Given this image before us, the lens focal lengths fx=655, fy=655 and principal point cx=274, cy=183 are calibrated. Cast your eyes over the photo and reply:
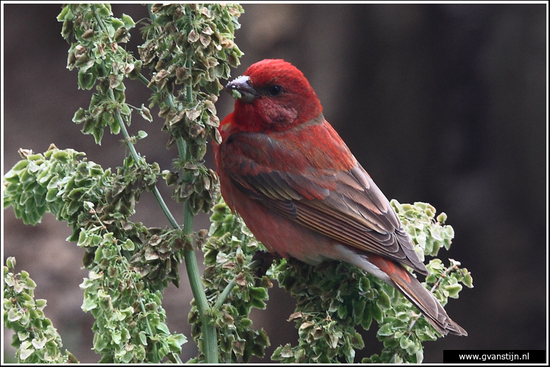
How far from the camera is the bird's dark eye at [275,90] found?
2.68 metres

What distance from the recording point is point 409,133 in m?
5.14

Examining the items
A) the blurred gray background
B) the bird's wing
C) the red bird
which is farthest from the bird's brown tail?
the blurred gray background

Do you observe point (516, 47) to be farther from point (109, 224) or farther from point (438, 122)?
point (109, 224)

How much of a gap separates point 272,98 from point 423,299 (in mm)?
1093

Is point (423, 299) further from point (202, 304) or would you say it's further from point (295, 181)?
point (295, 181)

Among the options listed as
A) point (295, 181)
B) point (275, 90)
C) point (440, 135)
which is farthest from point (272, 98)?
point (440, 135)

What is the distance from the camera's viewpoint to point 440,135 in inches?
194

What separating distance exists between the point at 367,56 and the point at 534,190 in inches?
67.2

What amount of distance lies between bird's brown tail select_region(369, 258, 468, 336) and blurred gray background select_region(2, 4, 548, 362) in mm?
2135

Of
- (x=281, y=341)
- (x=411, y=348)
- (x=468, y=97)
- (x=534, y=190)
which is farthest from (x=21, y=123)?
(x=411, y=348)

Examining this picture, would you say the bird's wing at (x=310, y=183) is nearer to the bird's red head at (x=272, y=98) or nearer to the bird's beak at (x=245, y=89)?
the bird's red head at (x=272, y=98)

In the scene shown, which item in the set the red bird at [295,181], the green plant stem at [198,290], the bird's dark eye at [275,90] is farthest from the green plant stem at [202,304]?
the bird's dark eye at [275,90]

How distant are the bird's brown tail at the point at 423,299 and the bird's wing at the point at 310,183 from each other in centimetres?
25

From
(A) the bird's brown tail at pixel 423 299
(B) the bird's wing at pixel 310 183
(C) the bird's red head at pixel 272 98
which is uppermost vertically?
(C) the bird's red head at pixel 272 98
